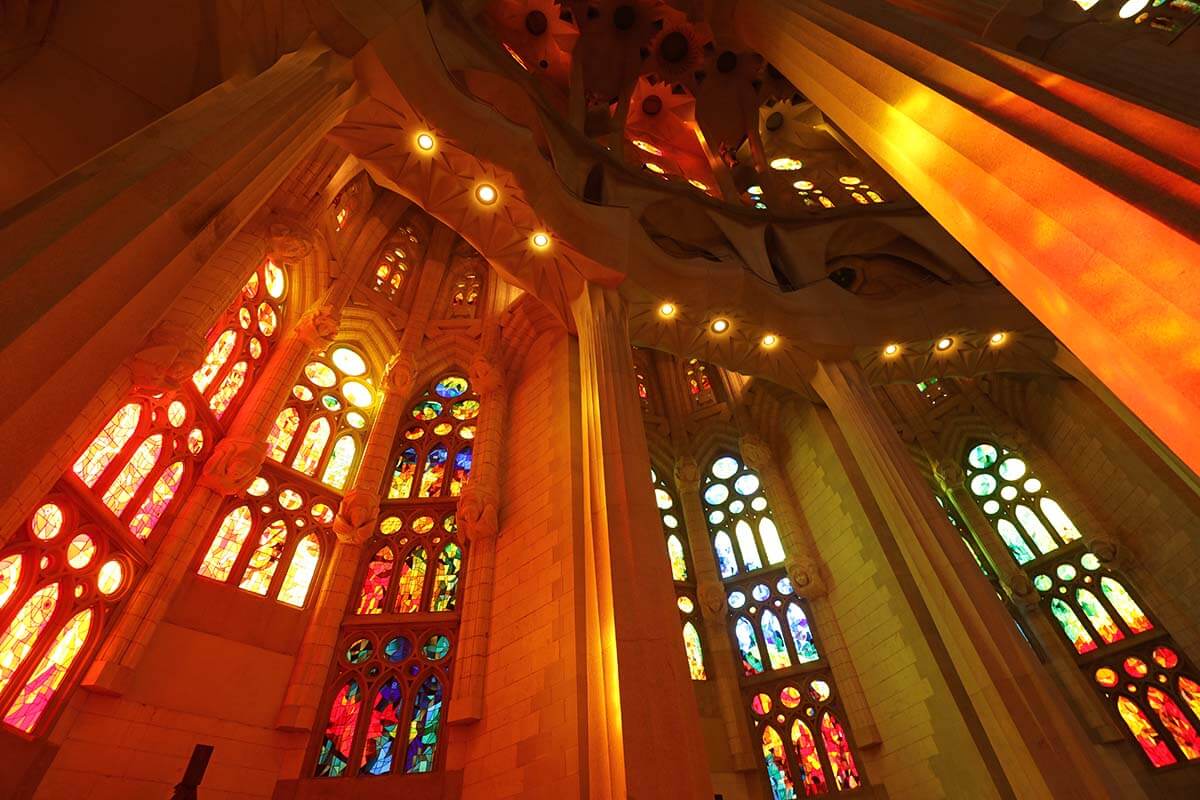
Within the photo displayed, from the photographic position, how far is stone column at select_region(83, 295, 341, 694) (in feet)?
18.3

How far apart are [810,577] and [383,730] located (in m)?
6.94

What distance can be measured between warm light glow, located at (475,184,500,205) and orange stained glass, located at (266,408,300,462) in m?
4.56

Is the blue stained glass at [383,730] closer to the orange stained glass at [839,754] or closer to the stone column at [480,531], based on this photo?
the stone column at [480,531]

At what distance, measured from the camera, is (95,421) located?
519 cm

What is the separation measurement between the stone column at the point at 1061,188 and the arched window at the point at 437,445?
24.5ft

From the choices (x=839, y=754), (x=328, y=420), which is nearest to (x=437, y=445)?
(x=328, y=420)

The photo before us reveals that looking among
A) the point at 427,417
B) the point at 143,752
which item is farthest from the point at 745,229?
the point at 143,752

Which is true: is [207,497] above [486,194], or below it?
below

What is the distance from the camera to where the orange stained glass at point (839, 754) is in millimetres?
8109

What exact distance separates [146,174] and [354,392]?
7602 millimetres

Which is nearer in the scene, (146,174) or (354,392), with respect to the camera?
(146,174)

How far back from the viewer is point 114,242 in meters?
2.80

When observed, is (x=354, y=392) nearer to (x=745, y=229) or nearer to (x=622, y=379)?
(x=622, y=379)

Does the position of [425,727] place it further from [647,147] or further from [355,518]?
[647,147]
